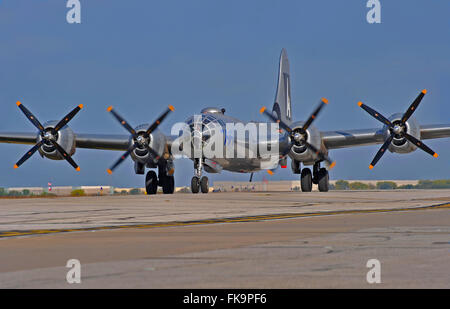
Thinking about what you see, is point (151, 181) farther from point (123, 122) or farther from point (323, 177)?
point (323, 177)

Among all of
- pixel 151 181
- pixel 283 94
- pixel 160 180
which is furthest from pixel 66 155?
pixel 283 94

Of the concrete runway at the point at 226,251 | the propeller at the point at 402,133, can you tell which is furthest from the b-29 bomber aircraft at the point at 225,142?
the concrete runway at the point at 226,251

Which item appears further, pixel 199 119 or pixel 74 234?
pixel 199 119

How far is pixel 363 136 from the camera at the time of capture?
165 ft

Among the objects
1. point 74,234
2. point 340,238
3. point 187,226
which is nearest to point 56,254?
point 74,234

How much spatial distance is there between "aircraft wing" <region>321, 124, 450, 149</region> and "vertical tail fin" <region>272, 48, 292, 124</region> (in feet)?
45.6

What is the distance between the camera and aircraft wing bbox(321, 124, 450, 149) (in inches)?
1893

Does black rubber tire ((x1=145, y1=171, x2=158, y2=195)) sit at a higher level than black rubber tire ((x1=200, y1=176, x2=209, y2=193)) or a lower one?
higher

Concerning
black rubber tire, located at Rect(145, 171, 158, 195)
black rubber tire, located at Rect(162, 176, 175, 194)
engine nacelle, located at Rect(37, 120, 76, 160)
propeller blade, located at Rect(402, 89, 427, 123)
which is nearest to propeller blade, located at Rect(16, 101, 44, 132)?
engine nacelle, located at Rect(37, 120, 76, 160)

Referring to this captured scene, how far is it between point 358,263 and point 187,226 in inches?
381

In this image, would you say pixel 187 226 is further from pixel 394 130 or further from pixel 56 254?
pixel 394 130

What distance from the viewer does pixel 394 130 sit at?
46375 mm

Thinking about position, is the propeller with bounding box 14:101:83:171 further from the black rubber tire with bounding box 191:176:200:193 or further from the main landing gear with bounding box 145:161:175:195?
the black rubber tire with bounding box 191:176:200:193

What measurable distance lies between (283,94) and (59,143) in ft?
91.3
